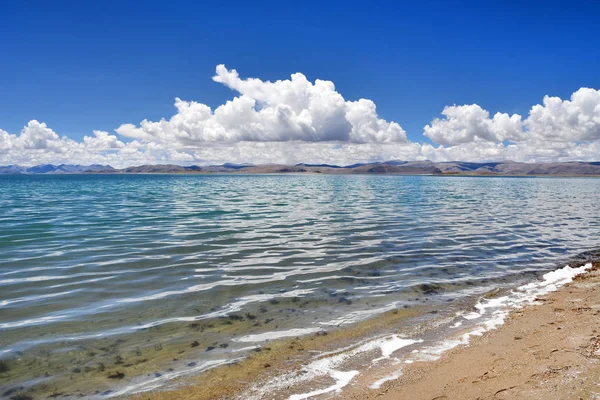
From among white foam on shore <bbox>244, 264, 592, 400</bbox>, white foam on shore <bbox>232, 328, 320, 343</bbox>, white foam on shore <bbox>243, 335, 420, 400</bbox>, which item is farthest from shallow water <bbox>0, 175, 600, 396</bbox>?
white foam on shore <bbox>243, 335, 420, 400</bbox>

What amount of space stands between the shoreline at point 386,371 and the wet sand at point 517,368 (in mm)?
17

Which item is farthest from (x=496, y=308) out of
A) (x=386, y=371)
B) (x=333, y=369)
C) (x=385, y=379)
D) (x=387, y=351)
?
(x=333, y=369)

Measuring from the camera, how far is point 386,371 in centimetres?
695

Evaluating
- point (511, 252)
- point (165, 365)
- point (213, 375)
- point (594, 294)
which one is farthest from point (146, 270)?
point (511, 252)

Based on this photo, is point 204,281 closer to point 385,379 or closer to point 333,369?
point 333,369

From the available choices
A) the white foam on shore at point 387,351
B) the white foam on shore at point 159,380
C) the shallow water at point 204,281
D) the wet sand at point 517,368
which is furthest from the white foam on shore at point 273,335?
the wet sand at point 517,368

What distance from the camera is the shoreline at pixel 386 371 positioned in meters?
6.14

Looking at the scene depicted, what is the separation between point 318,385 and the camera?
6582 mm

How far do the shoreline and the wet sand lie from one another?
0.02 meters

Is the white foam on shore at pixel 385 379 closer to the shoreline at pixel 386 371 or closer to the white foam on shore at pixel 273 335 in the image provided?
the shoreline at pixel 386 371

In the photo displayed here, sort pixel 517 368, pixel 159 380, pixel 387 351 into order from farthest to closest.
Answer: pixel 387 351
pixel 159 380
pixel 517 368

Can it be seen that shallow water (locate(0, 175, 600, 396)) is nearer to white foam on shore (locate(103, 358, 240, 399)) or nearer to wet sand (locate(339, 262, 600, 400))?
white foam on shore (locate(103, 358, 240, 399))

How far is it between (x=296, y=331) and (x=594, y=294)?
9199 millimetres

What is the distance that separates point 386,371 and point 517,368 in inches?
89.6
